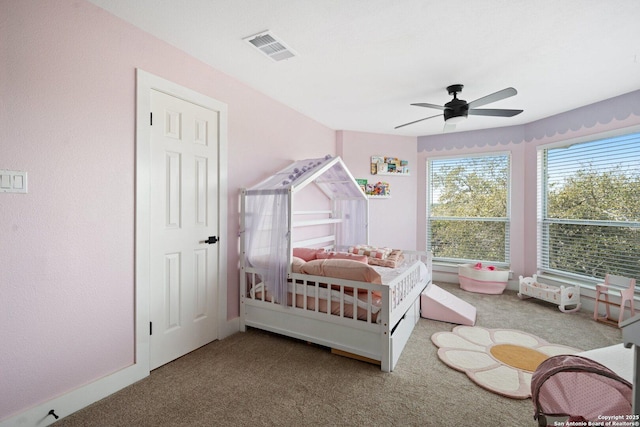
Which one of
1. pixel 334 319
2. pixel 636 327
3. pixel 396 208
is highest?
pixel 396 208

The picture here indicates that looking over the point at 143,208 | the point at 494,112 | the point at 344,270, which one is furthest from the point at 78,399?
the point at 494,112

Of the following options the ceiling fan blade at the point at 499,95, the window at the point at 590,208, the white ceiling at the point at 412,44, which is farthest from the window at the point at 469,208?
the ceiling fan blade at the point at 499,95

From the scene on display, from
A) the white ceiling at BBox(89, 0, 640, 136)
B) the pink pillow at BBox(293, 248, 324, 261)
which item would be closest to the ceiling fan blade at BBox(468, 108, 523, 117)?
the white ceiling at BBox(89, 0, 640, 136)

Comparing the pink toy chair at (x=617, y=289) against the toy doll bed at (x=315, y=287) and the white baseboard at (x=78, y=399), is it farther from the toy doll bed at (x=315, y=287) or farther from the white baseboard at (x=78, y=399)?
the white baseboard at (x=78, y=399)

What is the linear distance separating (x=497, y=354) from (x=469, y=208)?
110 inches

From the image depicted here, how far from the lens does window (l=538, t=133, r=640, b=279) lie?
3.32 meters

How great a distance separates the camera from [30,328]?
1644 millimetres

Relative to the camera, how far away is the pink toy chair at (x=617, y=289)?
10.0ft

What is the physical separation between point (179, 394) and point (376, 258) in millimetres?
2142

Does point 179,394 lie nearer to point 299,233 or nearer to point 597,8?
point 299,233

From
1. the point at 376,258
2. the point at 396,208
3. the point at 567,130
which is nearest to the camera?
the point at 376,258

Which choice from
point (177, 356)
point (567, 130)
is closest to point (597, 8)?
point (567, 130)

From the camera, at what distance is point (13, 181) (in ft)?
5.17

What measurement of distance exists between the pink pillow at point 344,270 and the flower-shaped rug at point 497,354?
2.92ft
